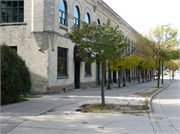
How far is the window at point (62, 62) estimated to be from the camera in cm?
1735

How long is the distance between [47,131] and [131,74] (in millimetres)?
39208

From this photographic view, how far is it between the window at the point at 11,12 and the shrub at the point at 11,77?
20.6 ft

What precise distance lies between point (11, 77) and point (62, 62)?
7.75 metres

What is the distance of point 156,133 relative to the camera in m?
5.94

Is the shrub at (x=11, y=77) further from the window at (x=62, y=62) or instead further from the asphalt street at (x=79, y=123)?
the window at (x=62, y=62)

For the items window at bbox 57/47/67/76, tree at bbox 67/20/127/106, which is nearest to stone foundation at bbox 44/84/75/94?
window at bbox 57/47/67/76

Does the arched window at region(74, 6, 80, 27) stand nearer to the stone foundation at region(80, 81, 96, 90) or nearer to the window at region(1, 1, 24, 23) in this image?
the window at region(1, 1, 24, 23)

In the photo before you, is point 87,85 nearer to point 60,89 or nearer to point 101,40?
point 60,89

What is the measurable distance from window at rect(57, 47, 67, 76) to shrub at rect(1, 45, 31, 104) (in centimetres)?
578

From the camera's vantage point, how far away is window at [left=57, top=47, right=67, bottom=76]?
1735 cm

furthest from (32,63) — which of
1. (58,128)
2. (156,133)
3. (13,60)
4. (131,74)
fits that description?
(131,74)

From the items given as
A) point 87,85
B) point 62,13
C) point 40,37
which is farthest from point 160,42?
point 40,37

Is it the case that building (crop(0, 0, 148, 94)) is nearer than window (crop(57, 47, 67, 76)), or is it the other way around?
building (crop(0, 0, 148, 94))

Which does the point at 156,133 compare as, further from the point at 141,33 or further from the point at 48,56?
the point at 141,33
